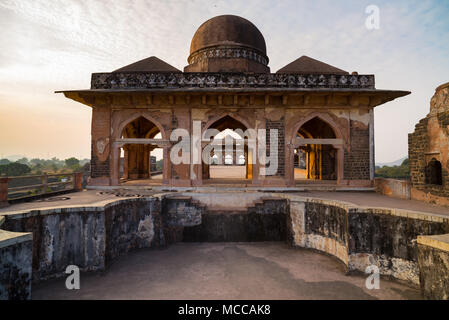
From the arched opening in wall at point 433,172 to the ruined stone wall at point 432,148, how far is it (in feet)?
0.31

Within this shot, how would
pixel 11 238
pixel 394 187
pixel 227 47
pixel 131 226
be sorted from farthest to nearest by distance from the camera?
pixel 227 47 → pixel 394 187 → pixel 131 226 → pixel 11 238

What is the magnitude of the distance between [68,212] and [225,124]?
8.95m

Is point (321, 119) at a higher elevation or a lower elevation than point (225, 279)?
higher

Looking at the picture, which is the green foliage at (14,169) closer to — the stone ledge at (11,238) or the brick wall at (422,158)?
the stone ledge at (11,238)

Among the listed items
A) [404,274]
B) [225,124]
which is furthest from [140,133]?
[404,274]

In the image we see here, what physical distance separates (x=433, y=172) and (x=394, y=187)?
4.16 feet

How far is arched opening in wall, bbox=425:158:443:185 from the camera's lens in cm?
687

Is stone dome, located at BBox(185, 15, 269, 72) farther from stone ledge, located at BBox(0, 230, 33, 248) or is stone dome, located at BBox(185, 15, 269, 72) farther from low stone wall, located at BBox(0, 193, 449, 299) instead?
stone ledge, located at BBox(0, 230, 33, 248)

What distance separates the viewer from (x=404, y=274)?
4.84 metres

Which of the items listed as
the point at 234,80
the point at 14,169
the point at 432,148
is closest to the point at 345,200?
the point at 432,148

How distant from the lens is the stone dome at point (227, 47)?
12.0 meters

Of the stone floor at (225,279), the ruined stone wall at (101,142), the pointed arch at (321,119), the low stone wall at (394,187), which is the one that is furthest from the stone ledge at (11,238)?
the low stone wall at (394,187)

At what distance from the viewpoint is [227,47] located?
12.3 m

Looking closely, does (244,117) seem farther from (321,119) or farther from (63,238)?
(63,238)
